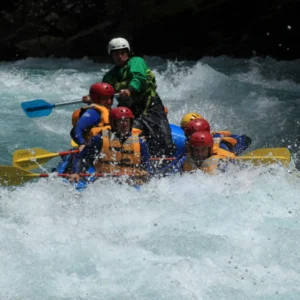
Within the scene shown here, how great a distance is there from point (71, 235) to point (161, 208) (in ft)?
2.69

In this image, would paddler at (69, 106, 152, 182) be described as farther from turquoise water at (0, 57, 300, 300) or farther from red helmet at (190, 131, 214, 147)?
red helmet at (190, 131, 214, 147)

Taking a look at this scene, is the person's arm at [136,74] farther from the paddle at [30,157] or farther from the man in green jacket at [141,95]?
the paddle at [30,157]

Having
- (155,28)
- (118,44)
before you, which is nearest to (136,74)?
(118,44)

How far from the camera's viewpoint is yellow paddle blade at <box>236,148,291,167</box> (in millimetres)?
6086

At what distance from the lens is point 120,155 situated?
5.77 metres

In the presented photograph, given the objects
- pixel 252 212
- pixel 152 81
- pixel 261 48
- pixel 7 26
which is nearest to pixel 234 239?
pixel 252 212

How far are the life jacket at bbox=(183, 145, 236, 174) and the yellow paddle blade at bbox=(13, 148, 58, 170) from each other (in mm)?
1278

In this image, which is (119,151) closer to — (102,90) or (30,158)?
(102,90)

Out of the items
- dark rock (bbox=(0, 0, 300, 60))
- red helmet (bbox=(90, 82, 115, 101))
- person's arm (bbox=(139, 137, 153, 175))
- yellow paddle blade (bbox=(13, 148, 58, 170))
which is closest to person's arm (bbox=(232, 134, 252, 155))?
person's arm (bbox=(139, 137, 153, 175))

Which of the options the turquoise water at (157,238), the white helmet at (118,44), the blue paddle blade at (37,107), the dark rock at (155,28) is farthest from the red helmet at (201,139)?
the dark rock at (155,28)

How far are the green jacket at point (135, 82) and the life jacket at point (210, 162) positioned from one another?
1.02 meters

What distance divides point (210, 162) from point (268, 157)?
0.62m

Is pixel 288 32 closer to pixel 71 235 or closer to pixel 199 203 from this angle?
pixel 199 203

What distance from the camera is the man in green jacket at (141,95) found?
6512 millimetres
